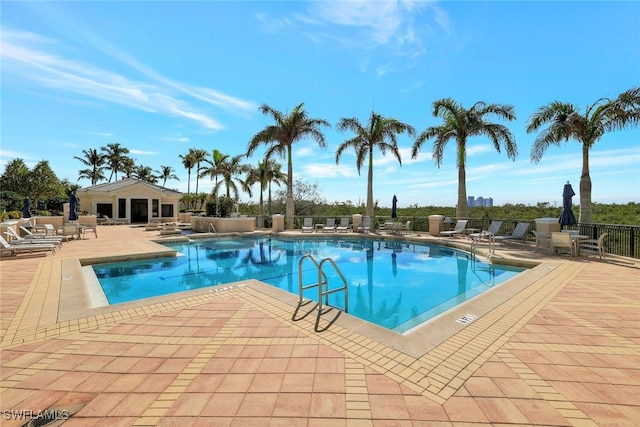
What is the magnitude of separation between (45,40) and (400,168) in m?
16.5

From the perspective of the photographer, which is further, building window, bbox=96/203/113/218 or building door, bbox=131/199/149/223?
building door, bbox=131/199/149/223

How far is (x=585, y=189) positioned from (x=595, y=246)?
145 inches

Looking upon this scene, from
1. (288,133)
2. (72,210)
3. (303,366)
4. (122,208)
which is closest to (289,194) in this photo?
(288,133)

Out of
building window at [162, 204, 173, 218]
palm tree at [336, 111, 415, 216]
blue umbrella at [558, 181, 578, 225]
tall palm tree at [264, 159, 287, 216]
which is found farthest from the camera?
building window at [162, 204, 173, 218]

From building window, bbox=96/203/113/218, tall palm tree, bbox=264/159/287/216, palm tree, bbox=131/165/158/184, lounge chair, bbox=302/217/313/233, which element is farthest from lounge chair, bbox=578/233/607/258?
palm tree, bbox=131/165/158/184

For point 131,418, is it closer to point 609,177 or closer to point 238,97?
point 238,97

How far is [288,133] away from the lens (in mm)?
17547

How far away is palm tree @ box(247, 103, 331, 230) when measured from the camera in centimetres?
1734

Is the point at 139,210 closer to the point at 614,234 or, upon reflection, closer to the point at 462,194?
the point at 462,194

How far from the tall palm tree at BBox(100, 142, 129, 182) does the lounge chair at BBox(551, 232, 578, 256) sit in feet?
Answer: 165

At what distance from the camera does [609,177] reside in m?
12.7

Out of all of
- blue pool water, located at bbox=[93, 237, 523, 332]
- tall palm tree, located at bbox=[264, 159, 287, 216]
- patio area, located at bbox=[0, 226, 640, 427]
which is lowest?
blue pool water, located at bbox=[93, 237, 523, 332]

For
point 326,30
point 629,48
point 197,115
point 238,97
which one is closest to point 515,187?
point 629,48

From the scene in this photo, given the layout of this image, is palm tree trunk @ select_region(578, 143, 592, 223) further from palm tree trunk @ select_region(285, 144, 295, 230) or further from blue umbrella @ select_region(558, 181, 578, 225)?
palm tree trunk @ select_region(285, 144, 295, 230)
